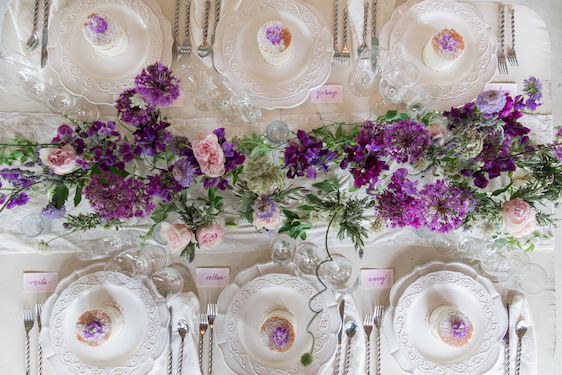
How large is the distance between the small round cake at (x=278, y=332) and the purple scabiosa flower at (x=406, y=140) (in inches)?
26.4

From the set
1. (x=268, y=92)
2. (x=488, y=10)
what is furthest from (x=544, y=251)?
(x=268, y=92)

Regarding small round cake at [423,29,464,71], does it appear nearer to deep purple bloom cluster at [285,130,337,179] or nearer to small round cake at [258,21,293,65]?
small round cake at [258,21,293,65]

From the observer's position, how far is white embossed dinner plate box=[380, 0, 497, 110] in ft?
5.24

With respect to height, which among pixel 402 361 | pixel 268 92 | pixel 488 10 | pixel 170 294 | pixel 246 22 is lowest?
pixel 402 361

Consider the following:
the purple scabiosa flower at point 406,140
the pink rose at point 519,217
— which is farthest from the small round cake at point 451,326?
the purple scabiosa flower at point 406,140

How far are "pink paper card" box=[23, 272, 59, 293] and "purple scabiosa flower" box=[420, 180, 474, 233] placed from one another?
1.29 meters

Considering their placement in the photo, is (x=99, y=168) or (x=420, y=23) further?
(x=420, y=23)

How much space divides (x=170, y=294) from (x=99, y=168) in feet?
1.66

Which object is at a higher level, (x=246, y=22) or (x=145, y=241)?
(x=246, y=22)

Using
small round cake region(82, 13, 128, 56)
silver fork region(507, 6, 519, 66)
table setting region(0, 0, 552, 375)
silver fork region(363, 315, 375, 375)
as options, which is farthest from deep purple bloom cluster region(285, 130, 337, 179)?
silver fork region(507, 6, 519, 66)

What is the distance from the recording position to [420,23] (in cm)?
164

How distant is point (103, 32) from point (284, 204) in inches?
34.0

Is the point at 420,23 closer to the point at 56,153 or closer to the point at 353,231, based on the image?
the point at 353,231

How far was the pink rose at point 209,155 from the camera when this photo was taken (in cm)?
119
